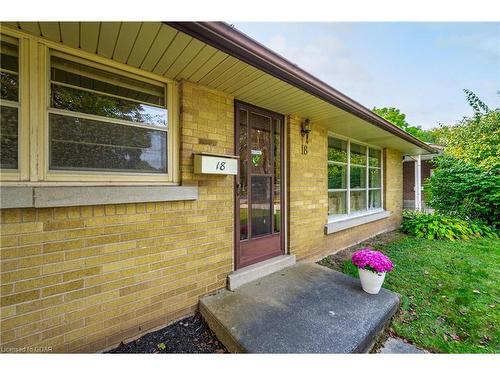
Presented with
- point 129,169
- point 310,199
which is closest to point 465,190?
point 310,199

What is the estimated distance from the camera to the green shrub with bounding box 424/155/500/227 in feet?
23.4

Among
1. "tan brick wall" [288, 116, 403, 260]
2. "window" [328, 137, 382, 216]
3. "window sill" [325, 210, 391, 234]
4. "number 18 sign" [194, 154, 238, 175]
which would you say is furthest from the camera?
"window" [328, 137, 382, 216]

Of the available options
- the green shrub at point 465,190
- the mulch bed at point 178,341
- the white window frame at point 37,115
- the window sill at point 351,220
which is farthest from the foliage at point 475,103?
the white window frame at point 37,115

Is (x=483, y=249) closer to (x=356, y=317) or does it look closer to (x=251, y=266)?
(x=356, y=317)

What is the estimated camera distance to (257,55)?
6.37 feet

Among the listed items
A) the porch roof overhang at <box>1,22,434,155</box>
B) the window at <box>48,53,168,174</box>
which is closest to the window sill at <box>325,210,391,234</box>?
the porch roof overhang at <box>1,22,434,155</box>

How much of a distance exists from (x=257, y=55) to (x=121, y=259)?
222 centimetres

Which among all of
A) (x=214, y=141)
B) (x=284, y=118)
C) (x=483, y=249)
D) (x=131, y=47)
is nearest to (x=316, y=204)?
(x=284, y=118)

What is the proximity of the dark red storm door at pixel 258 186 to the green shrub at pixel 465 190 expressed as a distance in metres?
7.83

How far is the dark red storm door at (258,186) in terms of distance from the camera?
313 centimetres

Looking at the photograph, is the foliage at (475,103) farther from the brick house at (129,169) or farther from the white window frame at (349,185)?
the brick house at (129,169)

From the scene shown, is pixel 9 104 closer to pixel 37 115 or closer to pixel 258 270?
pixel 37 115

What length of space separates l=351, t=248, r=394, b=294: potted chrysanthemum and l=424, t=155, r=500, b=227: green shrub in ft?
23.7

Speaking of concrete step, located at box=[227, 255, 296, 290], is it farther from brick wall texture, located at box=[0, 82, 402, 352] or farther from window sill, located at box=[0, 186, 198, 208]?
window sill, located at box=[0, 186, 198, 208]
